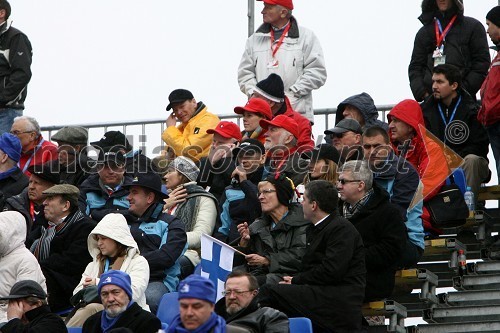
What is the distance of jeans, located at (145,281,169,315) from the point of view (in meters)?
13.7

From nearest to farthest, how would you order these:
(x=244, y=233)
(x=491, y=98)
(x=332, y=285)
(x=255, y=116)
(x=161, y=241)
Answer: (x=332, y=285) < (x=244, y=233) < (x=161, y=241) < (x=491, y=98) < (x=255, y=116)

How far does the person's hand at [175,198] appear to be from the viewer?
15.1m

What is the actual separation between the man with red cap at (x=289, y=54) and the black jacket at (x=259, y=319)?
555cm

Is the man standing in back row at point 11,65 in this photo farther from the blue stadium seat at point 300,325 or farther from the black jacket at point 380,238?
the blue stadium seat at point 300,325

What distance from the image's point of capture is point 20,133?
17016mm

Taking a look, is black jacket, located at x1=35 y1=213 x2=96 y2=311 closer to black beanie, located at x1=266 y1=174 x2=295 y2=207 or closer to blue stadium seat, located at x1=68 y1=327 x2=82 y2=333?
blue stadium seat, located at x1=68 y1=327 x2=82 y2=333

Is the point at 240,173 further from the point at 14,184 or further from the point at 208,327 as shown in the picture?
the point at 208,327

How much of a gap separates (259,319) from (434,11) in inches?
241

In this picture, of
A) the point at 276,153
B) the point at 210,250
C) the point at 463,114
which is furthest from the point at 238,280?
the point at 463,114

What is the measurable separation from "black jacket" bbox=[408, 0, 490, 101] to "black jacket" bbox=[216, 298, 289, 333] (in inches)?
211

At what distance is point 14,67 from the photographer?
18188 millimetres

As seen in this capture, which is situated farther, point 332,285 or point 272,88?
point 272,88

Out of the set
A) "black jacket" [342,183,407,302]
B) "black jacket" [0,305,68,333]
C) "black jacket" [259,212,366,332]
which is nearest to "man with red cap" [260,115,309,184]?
"black jacket" [342,183,407,302]

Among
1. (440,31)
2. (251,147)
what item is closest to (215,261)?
(251,147)
